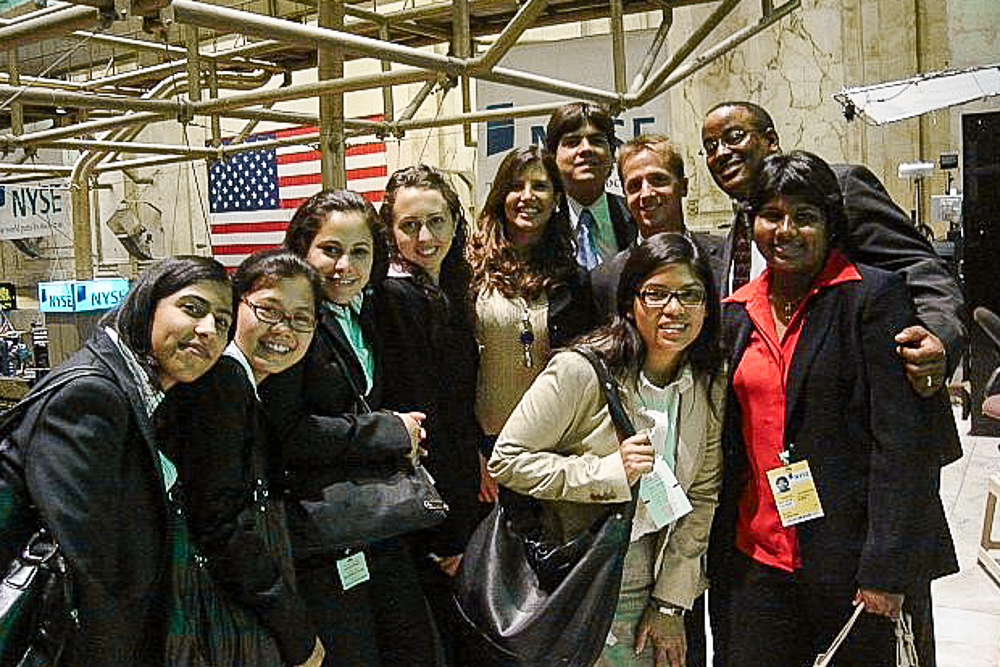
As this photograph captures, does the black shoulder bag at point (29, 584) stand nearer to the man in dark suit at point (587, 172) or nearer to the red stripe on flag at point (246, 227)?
the man in dark suit at point (587, 172)

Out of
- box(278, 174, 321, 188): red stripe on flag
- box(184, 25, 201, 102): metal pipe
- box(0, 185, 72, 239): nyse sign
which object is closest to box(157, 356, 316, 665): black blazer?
box(184, 25, 201, 102): metal pipe

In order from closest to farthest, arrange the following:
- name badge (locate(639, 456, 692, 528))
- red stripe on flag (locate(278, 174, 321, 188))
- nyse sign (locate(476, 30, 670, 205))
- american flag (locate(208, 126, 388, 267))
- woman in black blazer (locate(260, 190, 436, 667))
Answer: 1. woman in black blazer (locate(260, 190, 436, 667))
2. name badge (locate(639, 456, 692, 528))
3. nyse sign (locate(476, 30, 670, 205))
4. american flag (locate(208, 126, 388, 267))
5. red stripe on flag (locate(278, 174, 321, 188))

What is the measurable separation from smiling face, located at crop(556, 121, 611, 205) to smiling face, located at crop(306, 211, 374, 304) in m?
0.76

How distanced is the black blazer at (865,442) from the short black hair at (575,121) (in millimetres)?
926

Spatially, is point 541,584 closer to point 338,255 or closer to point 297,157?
point 338,255

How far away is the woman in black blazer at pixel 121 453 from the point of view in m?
1.70

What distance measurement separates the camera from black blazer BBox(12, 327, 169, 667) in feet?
5.57

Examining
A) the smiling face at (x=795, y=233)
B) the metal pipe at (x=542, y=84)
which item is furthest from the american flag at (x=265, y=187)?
the smiling face at (x=795, y=233)

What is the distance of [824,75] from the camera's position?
755 centimetres

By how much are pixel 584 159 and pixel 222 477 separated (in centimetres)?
142

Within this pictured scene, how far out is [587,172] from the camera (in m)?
2.90

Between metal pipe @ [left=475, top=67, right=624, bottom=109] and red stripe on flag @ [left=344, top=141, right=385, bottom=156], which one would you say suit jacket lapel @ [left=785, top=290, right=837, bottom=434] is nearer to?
metal pipe @ [left=475, top=67, right=624, bottom=109]

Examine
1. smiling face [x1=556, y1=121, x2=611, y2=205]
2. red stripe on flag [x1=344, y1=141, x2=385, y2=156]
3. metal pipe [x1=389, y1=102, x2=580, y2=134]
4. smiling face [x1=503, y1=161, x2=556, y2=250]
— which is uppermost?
red stripe on flag [x1=344, y1=141, x2=385, y2=156]

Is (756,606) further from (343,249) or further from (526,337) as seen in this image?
(343,249)
